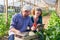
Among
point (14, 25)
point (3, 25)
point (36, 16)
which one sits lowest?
point (3, 25)

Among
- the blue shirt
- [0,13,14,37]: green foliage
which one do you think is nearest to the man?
the blue shirt

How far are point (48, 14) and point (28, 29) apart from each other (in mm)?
1689

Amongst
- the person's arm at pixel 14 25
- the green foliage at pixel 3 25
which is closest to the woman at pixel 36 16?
the person's arm at pixel 14 25

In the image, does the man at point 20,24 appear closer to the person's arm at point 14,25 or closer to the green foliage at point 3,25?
the person's arm at point 14,25

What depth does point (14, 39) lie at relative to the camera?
429 centimetres

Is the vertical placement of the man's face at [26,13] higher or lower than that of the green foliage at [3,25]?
higher

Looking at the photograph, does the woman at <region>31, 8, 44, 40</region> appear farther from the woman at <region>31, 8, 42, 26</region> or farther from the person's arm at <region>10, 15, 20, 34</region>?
the person's arm at <region>10, 15, 20, 34</region>

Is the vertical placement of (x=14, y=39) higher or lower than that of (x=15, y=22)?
lower

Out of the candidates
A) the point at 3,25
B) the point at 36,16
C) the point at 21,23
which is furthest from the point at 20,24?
the point at 3,25

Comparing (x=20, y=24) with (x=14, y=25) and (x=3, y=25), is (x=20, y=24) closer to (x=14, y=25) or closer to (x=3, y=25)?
(x=14, y=25)

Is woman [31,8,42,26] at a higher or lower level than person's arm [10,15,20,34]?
higher

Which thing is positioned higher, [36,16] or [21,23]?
[36,16]

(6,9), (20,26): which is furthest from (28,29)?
(6,9)

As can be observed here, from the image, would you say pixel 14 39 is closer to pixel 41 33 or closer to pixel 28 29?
pixel 28 29
